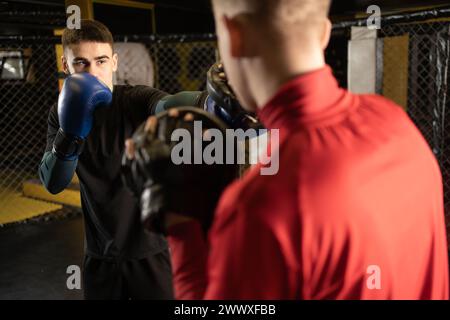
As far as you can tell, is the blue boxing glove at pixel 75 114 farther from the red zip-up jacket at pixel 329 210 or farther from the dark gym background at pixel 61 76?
the dark gym background at pixel 61 76

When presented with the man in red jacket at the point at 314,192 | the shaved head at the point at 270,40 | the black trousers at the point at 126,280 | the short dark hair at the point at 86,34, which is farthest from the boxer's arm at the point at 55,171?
the shaved head at the point at 270,40

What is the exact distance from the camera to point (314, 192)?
60 cm

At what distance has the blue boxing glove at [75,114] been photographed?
4.88 feet

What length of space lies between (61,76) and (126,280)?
312cm

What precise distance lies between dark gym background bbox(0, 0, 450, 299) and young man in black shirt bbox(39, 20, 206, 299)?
1.25m

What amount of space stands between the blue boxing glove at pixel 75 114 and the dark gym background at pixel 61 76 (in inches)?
59.5

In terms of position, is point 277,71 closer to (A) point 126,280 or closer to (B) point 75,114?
(B) point 75,114

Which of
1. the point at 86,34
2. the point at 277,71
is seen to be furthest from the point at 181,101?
the point at 277,71

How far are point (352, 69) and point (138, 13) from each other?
5.34m

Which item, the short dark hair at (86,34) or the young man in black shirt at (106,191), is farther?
the short dark hair at (86,34)

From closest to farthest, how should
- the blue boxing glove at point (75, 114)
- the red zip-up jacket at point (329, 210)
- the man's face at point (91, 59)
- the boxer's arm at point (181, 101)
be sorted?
the red zip-up jacket at point (329, 210) → the blue boxing glove at point (75, 114) → the boxer's arm at point (181, 101) → the man's face at point (91, 59)

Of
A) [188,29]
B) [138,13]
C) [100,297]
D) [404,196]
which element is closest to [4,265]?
[100,297]

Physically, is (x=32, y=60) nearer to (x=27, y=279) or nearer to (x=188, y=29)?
(x=188, y=29)

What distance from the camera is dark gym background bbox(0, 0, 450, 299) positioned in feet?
10.6
